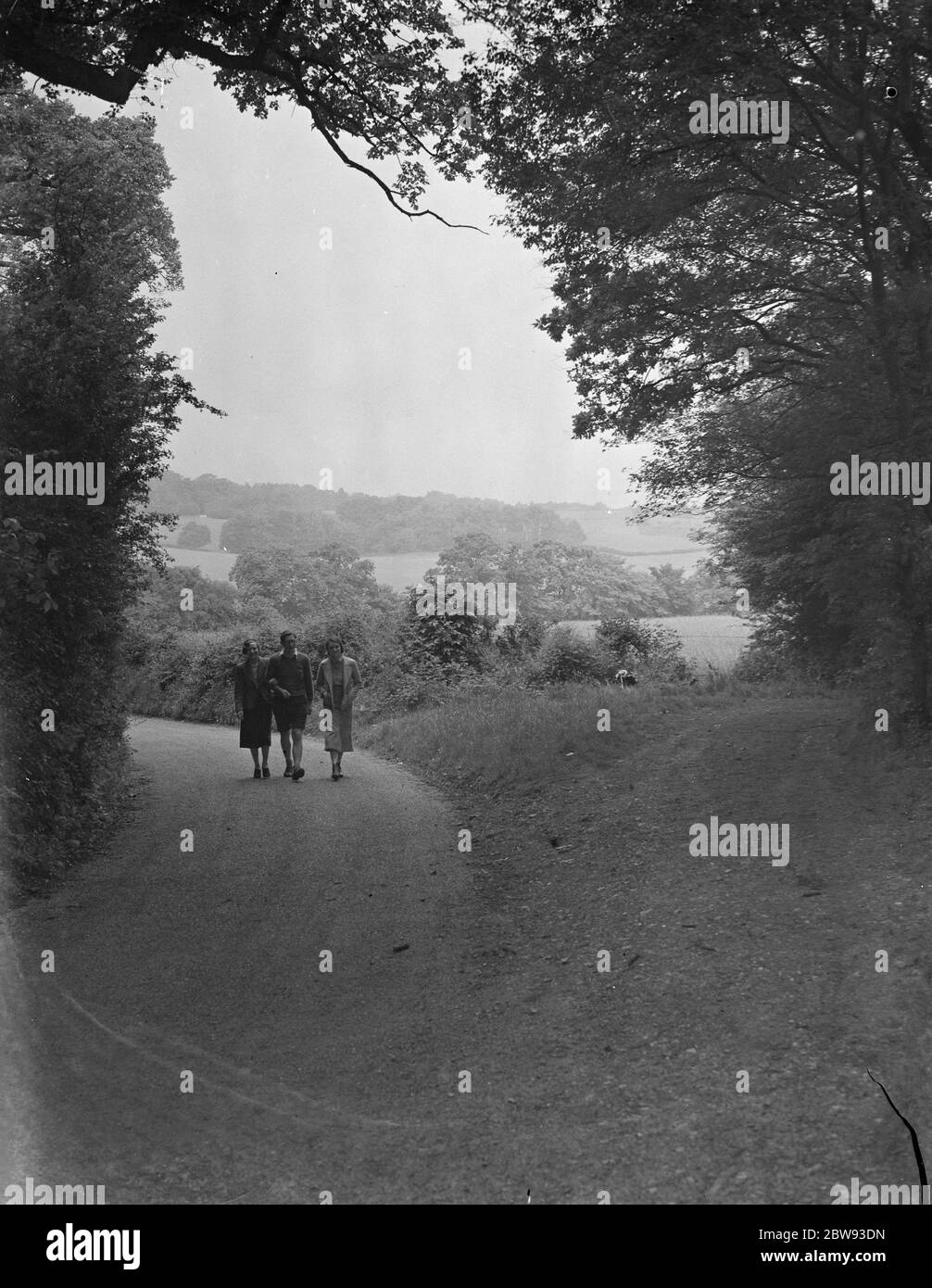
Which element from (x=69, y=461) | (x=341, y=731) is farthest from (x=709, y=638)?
(x=69, y=461)

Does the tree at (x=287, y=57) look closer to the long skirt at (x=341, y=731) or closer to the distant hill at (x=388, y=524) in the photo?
the long skirt at (x=341, y=731)

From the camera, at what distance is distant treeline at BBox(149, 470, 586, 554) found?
51.4 metres

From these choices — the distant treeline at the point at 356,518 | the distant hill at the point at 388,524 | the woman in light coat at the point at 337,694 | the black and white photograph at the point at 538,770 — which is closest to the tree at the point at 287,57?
the black and white photograph at the point at 538,770

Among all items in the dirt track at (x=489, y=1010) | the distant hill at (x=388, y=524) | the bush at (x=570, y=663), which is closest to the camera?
the dirt track at (x=489, y=1010)

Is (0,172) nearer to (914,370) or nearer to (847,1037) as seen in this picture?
(914,370)

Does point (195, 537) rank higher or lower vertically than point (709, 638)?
higher

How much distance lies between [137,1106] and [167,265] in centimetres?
2201

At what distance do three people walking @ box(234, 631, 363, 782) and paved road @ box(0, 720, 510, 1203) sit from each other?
3.77 m

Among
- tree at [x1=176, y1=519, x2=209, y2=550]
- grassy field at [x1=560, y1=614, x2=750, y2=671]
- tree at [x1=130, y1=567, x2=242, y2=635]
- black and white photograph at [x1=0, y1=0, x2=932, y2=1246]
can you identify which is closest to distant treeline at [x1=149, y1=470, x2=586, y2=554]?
tree at [x1=176, y1=519, x2=209, y2=550]

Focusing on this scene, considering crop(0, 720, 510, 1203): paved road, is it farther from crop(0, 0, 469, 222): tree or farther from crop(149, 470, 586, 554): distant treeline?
crop(149, 470, 586, 554): distant treeline

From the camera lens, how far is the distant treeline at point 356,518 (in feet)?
169

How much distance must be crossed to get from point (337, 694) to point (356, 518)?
4819 cm

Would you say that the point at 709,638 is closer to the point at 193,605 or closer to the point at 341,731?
the point at 341,731

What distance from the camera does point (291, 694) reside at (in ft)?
48.5
